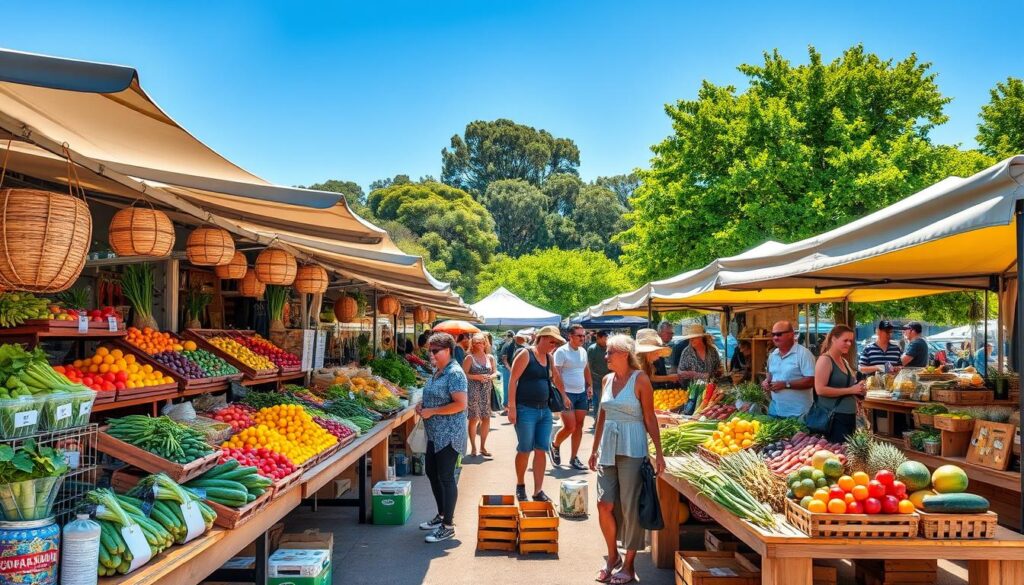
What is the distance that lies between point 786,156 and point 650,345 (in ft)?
42.8

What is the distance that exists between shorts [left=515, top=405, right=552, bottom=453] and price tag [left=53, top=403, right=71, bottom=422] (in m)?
5.41

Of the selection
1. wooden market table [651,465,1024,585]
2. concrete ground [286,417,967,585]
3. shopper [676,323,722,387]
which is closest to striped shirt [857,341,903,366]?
shopper [676,323,722,387]

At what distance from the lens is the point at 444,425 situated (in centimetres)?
721

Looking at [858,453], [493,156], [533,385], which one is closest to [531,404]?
[533,385]

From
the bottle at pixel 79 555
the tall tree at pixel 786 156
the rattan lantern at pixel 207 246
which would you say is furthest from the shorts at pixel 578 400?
the tall tree at pixel 786 156

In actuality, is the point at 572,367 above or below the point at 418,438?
above

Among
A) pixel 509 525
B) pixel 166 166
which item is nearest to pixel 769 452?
pixel 509 525

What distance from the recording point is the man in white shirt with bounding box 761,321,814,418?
7398 mm

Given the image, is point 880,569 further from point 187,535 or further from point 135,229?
point 135,229

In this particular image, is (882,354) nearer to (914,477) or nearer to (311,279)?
(311,279)

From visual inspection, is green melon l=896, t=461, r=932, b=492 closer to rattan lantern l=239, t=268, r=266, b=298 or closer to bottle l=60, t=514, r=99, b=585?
bottle l=60, t=514, r=99, b=585

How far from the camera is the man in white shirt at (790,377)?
24.3 feet

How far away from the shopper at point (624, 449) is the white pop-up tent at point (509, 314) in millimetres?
14209

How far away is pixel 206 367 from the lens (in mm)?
6781
